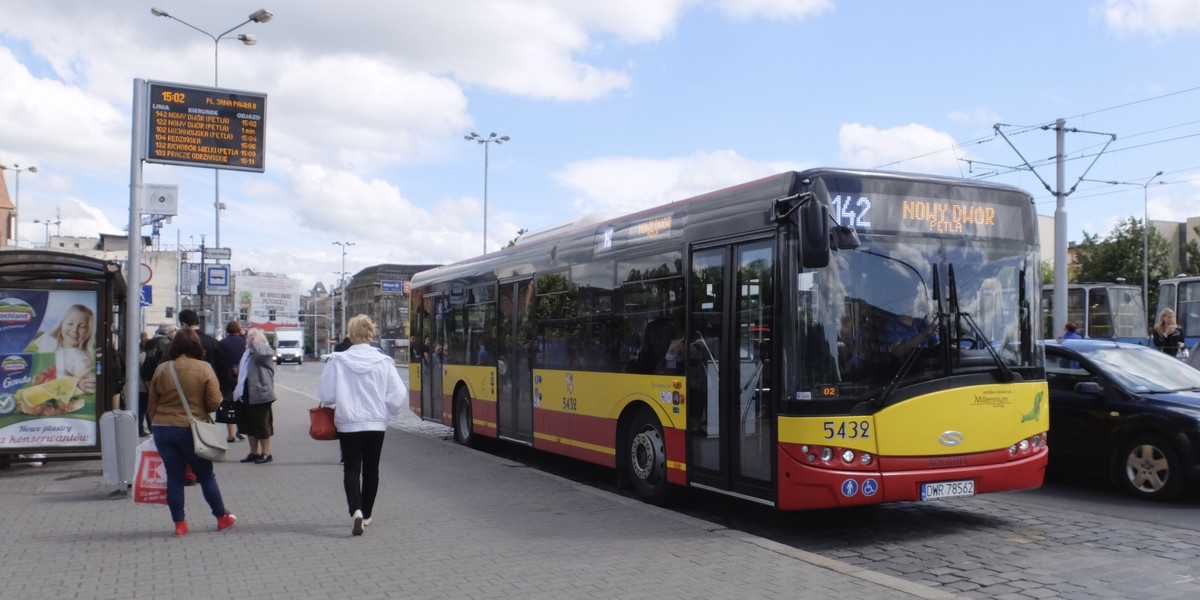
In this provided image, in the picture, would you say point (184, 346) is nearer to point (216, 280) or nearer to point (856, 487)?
point (856, 487)

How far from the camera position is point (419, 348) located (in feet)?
56.2

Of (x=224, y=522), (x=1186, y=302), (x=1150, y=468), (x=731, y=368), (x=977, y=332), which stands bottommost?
(x=224, y=522)

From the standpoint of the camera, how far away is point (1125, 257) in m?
51.7

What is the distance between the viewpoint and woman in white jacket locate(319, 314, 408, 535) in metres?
7.59

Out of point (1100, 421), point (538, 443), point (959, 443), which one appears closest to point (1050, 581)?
point (959, 443)

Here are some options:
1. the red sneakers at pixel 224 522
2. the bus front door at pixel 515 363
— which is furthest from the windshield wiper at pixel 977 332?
the red sneakers at pixel 224 522

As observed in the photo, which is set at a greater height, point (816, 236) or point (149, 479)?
point (816, 236)

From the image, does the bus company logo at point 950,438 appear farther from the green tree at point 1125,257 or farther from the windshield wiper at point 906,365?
the green tree at point 1125,257

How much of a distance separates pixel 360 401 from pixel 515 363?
526cm

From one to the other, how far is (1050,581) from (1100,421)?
4.14 meters

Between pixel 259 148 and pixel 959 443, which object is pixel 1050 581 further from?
pixel 259 148

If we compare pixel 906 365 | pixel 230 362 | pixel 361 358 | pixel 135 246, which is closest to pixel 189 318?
pixel 135 246

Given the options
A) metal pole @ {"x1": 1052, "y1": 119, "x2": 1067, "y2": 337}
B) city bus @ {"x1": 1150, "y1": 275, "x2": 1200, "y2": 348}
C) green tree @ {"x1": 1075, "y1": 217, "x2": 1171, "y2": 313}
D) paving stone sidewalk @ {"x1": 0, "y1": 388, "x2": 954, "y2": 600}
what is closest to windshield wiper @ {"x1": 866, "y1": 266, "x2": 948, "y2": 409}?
paving stone sidewalk @ {"x1": 0, "y1": 388, "x2": 954, "y2": 600}

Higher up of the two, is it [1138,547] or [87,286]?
[87,286]
